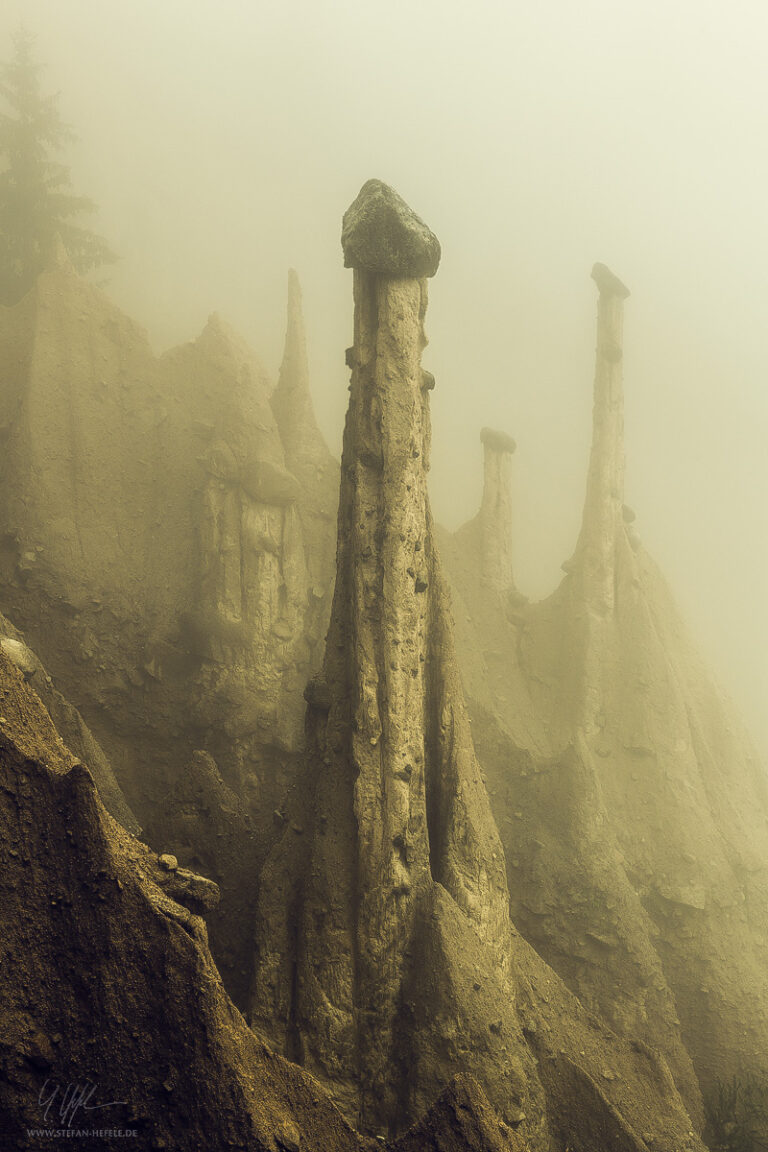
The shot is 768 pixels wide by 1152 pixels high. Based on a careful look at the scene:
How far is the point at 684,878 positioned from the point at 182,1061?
13071 mm

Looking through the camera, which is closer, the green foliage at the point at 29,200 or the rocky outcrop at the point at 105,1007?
the rocky outcrop at the point at 105,1007

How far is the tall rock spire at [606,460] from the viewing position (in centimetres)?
2002

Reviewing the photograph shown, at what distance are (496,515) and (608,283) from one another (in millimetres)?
6860

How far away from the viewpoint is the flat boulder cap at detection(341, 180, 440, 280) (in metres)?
10.4

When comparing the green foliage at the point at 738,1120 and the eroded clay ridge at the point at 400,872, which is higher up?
the eroded clay ridge at the point at 400,872

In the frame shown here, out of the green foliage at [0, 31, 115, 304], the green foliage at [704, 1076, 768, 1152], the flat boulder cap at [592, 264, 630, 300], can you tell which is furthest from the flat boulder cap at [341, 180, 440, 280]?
the green foliage at [0, 31, 115, 304]

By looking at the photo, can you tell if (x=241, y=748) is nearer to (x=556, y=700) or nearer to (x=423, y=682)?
(x=423, y=682)

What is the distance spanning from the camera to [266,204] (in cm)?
4788

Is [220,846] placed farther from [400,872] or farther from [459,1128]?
[459,1128]

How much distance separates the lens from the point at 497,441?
21656 millimetres

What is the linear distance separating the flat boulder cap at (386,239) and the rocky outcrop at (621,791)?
9.64 meters
